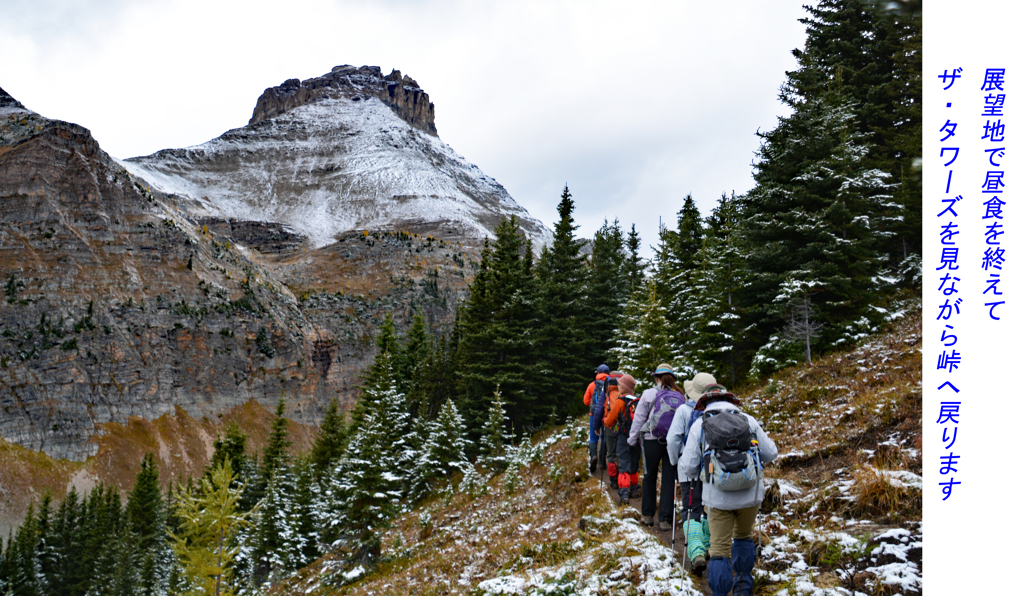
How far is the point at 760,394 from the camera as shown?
1494 centimetres

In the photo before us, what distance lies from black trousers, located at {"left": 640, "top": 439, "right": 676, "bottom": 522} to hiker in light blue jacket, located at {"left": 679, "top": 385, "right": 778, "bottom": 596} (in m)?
2.27

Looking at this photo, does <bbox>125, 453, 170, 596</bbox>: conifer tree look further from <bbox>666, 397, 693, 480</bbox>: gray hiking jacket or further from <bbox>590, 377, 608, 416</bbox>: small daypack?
<bbox>666, 397, 693, 480</bbox>: gray hiking jacket

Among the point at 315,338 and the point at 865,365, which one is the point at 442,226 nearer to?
the point at 315,338

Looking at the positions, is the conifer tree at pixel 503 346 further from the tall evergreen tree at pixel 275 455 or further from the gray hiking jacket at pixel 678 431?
the gray hiking jacket at pixel 678 431

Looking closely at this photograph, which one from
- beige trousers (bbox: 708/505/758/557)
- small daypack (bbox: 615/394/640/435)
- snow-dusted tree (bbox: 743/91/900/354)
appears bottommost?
beige trousers (bbox: 708/505/758/557)

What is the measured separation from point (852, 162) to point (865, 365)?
27.4ft

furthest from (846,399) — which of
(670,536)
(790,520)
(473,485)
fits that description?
(473,485)

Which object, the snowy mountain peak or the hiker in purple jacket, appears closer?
the hiker in purple jacket

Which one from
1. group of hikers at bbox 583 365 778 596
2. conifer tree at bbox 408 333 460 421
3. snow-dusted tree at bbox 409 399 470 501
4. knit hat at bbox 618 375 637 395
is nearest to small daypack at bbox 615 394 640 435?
knit hat at bbox 618 375 637 395

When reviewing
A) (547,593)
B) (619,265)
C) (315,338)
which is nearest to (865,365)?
(547,593)

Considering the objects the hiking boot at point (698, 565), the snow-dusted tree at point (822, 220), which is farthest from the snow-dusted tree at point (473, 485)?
the hiking boot at point (698, 565)

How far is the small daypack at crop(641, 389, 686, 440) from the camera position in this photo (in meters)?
7.86

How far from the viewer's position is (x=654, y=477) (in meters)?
8.72

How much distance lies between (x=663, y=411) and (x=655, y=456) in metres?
1.09
